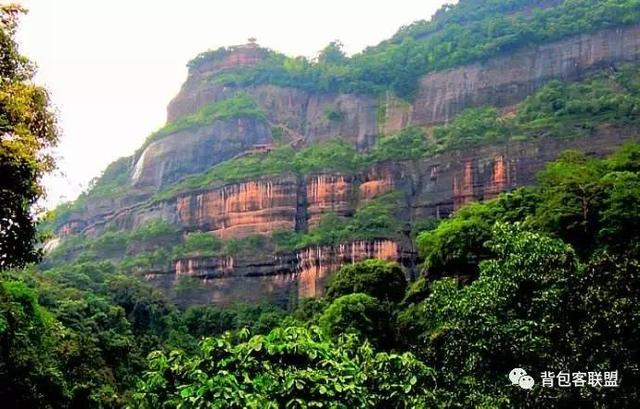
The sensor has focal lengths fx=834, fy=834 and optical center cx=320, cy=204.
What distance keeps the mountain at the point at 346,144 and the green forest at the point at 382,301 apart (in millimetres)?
394

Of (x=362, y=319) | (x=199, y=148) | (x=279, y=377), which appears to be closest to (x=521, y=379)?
(x=279, y=377)

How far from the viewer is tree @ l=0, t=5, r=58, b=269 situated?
12734mm

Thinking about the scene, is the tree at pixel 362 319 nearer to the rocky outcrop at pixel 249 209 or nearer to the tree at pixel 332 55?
the rocky outcrop at pixel 249 209

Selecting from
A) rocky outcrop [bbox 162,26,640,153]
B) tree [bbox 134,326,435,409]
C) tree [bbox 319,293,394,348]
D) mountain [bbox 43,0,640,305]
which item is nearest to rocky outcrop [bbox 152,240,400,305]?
mountain [bbox 43,0,640,305]

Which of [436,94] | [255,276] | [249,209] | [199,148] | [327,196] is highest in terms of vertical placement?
[436,94]

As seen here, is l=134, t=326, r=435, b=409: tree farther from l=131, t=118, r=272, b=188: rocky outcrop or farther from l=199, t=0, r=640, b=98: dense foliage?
l=131, t=118, r=272, b=188: rocky outcrop

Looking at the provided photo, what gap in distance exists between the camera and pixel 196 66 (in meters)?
82.4

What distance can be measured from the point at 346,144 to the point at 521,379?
180 feet

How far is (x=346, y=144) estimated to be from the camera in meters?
66.8

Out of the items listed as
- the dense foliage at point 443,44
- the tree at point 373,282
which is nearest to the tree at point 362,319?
the tree at point 373,282

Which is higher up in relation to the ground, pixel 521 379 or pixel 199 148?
pixel 199 148

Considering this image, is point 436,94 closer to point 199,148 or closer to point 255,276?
point 199,148

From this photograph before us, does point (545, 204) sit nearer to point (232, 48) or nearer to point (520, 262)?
point (520, 262)

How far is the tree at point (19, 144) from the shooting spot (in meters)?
12.7
